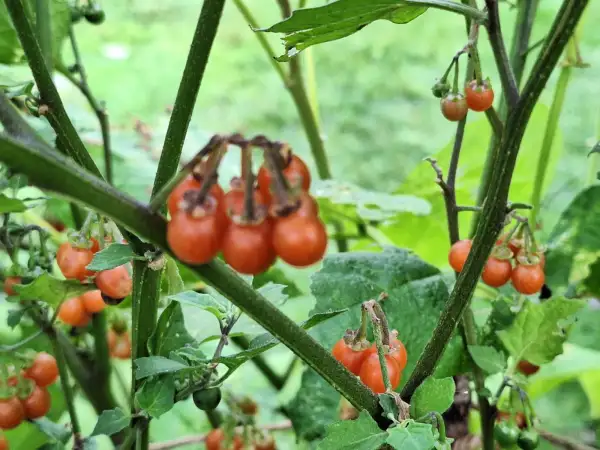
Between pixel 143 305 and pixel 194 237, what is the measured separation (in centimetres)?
17

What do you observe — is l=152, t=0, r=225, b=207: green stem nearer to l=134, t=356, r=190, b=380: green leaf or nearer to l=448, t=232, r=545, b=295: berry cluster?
l=134, t=356, r=190, b=380: green leaf

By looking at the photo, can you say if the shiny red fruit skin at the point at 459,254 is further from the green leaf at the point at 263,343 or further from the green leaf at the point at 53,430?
the green leaf at the point at 53,430

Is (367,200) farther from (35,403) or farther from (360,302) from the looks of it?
(35,403)

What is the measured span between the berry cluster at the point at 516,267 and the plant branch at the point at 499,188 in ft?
0.59

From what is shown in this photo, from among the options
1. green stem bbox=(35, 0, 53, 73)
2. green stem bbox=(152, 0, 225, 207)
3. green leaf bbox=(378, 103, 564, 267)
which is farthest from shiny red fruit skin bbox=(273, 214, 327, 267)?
green leaf bbox=(378, 103, 564, 267)

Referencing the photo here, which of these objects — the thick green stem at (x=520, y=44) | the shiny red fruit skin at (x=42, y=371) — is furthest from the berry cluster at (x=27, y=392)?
the thick green stem at (x=520, y=44)

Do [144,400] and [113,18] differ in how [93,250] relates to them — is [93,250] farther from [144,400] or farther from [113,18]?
[113,18]

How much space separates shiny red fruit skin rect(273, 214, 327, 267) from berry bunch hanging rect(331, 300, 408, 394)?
6.8 inches

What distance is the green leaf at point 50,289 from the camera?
0.52m

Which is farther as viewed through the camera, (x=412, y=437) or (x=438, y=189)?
(x=438, y=189)

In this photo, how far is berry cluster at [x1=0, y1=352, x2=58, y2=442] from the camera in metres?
0.64

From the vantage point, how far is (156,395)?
457 mm

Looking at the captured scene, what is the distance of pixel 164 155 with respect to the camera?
38 centimetres

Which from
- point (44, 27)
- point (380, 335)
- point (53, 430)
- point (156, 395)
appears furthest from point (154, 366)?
point (44, 27)
